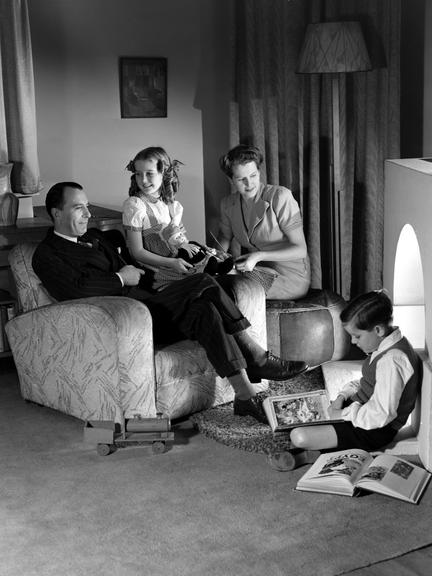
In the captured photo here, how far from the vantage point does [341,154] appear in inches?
207

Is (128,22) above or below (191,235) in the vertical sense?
above

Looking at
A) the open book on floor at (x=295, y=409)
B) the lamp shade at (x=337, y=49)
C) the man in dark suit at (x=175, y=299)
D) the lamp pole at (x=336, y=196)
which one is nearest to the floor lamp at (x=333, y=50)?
the lamp shade at (x=337, y=49)

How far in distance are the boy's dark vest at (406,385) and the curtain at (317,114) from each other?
2.04 m

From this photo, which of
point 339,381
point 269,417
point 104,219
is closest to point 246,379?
point 269,417

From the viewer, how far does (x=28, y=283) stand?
3893mm

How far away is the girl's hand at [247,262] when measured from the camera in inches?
161

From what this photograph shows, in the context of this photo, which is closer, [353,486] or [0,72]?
[353,486]

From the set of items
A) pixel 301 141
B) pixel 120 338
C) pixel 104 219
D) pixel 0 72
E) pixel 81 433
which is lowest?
pixel 81 433

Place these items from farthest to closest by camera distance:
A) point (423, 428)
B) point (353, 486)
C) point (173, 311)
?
point (173, 311)
point (423, 428)
point (353, 486)

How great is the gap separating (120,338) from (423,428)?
3.85 ft

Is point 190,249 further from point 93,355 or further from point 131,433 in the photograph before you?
point 131,433

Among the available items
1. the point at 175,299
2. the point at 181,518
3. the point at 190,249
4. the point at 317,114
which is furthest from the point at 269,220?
the point at 181,518

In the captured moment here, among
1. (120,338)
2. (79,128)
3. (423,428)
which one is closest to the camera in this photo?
(423,428)

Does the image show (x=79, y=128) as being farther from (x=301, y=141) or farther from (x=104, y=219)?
(x=301, y=141)
